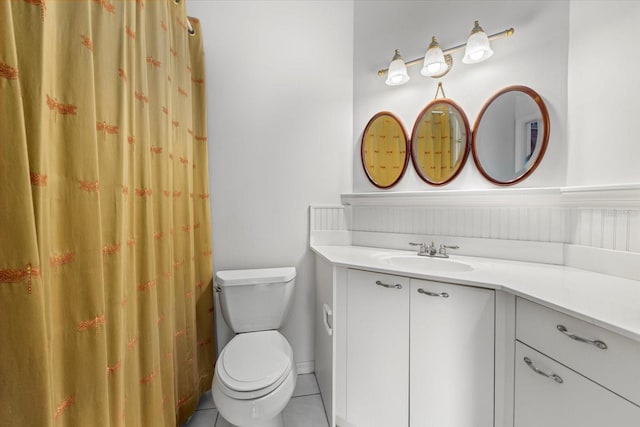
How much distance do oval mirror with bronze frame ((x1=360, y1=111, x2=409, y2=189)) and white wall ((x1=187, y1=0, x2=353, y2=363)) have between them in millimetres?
152

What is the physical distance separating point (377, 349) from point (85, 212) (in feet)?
4.18

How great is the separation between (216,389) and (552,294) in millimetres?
1399

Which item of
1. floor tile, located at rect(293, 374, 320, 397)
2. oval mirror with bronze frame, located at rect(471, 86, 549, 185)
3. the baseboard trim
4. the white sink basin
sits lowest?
floor tile, located at rect(293, 374, 320, 397)

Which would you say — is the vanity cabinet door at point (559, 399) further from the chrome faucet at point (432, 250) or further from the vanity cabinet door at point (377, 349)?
the chrome faucet at point (432, 250)

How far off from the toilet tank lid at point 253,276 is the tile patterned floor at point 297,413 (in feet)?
2.47

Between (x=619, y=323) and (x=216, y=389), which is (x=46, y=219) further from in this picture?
(x=619, y=323)

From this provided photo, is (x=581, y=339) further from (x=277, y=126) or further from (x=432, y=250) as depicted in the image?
(x=277, y=126)

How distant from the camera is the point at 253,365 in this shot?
1.28 meters

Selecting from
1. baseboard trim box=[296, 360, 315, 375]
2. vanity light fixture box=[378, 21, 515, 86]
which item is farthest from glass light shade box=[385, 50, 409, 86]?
baseboard trim box=[296, 360, 315, 375]

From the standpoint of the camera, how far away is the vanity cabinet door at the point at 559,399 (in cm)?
73

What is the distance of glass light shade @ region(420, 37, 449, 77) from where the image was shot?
1585 mm

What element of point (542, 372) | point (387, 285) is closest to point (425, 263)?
point (387, 285)

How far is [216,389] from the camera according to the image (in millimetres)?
1214

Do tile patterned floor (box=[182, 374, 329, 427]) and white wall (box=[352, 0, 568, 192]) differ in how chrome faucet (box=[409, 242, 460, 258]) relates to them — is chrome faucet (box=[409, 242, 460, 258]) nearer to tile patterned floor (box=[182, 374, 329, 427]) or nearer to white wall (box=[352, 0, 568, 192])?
white wall (box=[352, 0, 568, 192])
